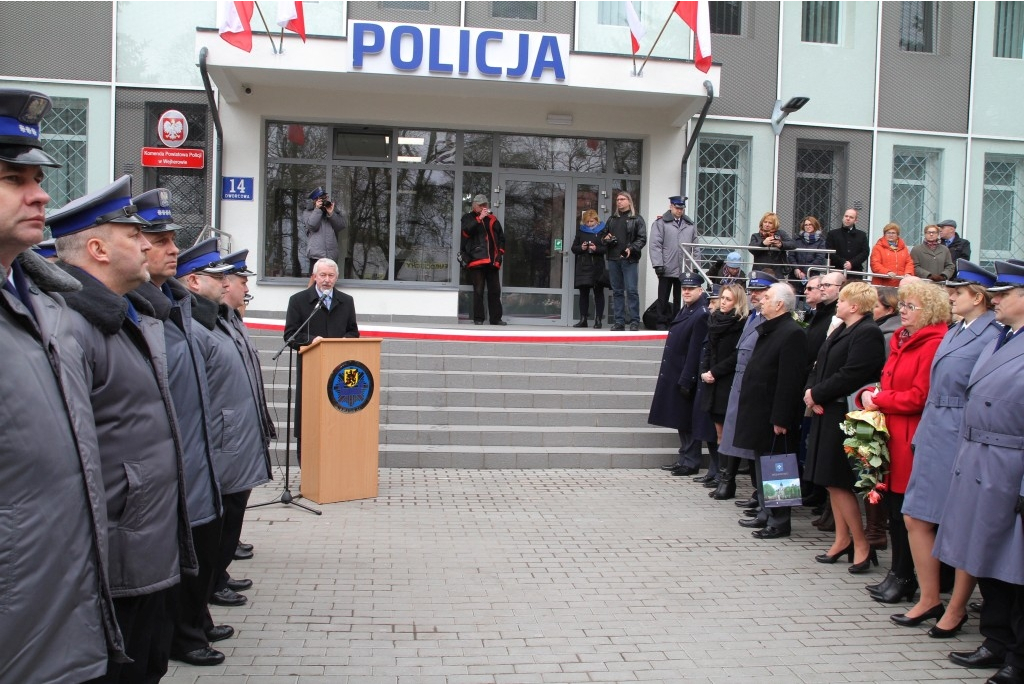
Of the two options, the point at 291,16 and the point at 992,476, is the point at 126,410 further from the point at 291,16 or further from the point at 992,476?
the point at 291,16

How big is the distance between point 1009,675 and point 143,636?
3.89 meters

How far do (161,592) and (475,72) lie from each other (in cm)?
1238

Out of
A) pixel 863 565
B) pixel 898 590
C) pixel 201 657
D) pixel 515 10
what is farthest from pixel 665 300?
pixel 201 657

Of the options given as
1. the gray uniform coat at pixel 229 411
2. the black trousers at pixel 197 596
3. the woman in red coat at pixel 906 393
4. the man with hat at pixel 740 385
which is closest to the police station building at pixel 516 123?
the man with hat at pixel 740 385

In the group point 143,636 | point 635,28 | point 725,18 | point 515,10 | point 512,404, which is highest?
point 725,18

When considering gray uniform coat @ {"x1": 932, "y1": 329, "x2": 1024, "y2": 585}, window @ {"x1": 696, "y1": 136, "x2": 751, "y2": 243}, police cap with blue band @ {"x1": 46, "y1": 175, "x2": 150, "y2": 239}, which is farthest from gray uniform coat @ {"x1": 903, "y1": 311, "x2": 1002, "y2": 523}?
window @ {"x1": 696, "y1": 136, "x2": 751, "y2": 243}

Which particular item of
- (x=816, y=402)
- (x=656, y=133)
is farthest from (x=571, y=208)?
(x=816, y=402)

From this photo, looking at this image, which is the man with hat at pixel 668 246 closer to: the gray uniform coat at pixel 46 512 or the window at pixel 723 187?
the window at pixel 723 187

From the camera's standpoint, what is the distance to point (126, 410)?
9.89ft

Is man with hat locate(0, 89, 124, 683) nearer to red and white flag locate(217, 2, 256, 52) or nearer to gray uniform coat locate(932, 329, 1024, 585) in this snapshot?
gray uniform coat locate(932, 329, 1024, 585)

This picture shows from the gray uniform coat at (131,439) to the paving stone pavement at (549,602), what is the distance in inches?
58.8

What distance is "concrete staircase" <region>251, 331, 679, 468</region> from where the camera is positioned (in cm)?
1001

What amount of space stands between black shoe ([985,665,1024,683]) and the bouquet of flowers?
146 cm

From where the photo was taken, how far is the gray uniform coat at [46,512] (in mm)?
2150
